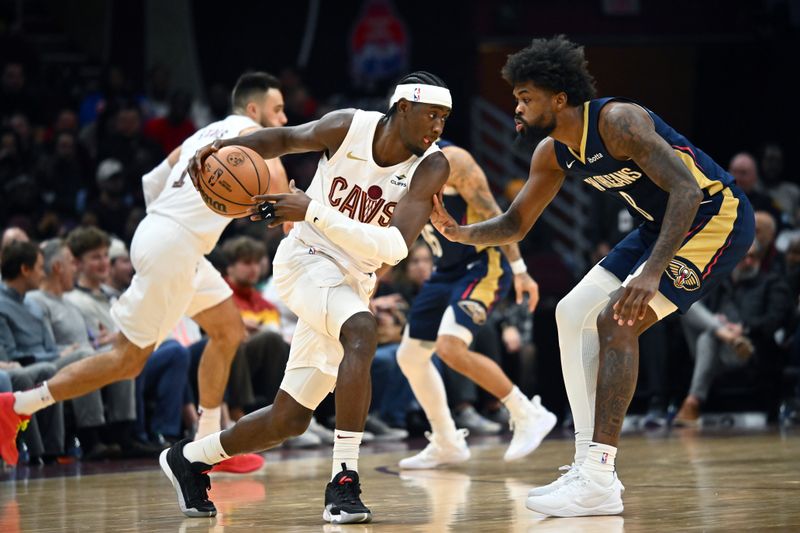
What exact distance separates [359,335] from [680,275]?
1356 millimetres

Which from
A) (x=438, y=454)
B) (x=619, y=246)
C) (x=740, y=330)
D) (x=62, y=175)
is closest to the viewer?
(x=619, y=246)

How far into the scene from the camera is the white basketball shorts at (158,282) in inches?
267

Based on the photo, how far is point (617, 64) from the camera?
1672 centimetres

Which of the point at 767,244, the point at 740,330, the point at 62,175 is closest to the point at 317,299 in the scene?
the point at 740,330

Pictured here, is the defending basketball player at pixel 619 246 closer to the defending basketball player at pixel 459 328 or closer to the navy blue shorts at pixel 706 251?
the navy blue shorts at pixel 706 251

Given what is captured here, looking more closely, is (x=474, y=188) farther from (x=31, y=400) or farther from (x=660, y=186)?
(x=31, y=400)

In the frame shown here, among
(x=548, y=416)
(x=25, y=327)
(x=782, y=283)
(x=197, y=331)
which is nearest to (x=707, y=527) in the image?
(x=548, y=416)

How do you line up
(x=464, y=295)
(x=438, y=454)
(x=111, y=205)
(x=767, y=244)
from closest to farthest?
1. (x=438, y=454)
2. (x=464, y=295)
3. (x=767, y=244)
4. (x=111, y=205)

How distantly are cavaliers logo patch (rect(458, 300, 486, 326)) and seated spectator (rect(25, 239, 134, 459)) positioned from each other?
2359mm

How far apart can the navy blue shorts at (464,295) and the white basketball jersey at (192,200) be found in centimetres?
143

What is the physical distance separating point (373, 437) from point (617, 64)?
27.6ft

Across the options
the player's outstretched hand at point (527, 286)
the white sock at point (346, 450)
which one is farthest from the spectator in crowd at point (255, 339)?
the white sock at point (346, 450)

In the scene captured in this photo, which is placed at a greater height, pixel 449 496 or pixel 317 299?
pixel 317 299

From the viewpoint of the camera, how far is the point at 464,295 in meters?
7.74
